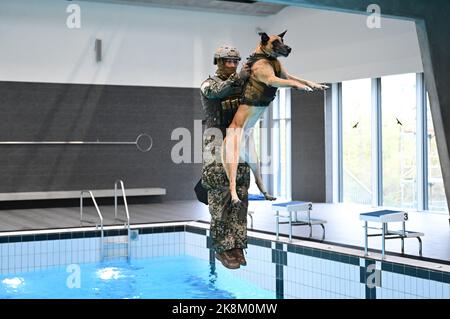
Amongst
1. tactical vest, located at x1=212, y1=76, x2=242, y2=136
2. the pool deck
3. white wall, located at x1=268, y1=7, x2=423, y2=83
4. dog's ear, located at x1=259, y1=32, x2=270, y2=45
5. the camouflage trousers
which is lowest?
the pool deck

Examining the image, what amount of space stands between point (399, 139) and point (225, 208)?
430 inches

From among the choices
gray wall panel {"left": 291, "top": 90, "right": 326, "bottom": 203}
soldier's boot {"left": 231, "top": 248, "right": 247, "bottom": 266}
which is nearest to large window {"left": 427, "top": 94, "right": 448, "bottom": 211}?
gray wall panel {"left": 291, "top": 90, "right": 326, "bottom": 203}

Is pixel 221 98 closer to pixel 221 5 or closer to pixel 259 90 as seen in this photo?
pixel 259 90

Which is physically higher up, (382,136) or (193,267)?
(382,136)

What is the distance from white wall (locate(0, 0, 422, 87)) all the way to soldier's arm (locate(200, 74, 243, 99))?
32.6ft

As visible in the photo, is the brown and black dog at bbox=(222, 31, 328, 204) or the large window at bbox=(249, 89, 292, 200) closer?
the brown and black dog at bbox=(222, 31, 328, 204)

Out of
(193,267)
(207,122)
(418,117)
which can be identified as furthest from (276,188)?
(207,122)

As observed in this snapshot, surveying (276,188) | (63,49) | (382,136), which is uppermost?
(63,49)

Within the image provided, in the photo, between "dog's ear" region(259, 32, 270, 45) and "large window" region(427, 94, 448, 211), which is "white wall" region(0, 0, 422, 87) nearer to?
"large window" region(427, 94, 448, 211)

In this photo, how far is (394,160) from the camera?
12.7 meters

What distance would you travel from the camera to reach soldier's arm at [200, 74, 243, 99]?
2.18 meters

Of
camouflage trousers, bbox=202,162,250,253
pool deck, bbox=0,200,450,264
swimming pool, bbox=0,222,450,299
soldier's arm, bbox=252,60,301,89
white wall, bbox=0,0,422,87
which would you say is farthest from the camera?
white wall, bbox=0,0,422,87
